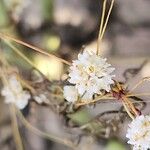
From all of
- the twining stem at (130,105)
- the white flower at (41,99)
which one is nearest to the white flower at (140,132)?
the twining stem at (130,105)

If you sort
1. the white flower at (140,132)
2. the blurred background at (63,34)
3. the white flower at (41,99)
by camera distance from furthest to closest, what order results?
the blurred background at (63,34) < the white flower at (41,99) < the white flower at (140,132)

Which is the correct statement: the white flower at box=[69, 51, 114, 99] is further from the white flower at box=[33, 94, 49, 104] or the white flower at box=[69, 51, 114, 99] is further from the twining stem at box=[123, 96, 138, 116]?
the white flower at box=[33, 94, 49, 104]

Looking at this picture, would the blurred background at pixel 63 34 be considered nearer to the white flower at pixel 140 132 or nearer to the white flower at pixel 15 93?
the white flower at pixel 15 93

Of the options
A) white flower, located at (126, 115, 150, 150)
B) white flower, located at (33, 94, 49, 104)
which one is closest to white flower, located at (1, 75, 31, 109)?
white flower, located at (33, 94, 49, 104)

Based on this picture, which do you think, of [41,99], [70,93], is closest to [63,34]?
[41,99]

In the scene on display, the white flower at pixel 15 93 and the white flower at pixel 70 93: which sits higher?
the white flower at pixel 15 93

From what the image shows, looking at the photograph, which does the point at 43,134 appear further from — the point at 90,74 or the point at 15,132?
the point at 90,74
